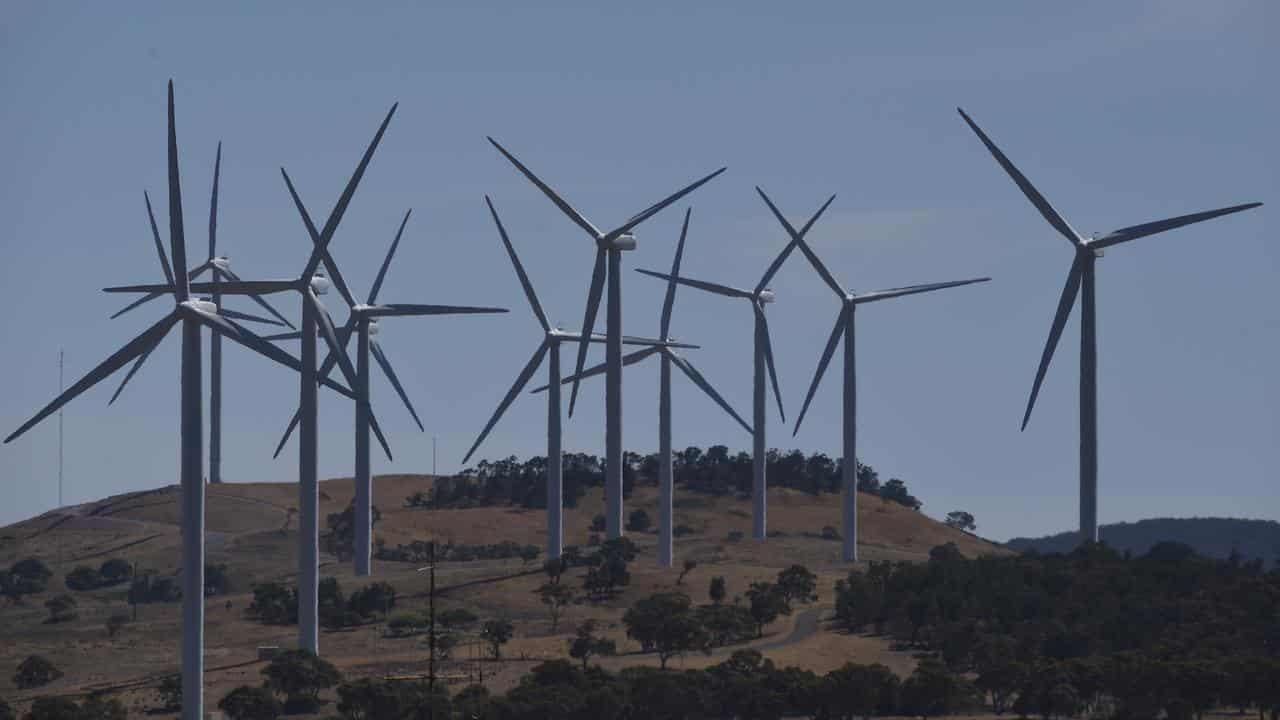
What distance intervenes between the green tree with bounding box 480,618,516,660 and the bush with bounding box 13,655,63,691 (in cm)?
2704

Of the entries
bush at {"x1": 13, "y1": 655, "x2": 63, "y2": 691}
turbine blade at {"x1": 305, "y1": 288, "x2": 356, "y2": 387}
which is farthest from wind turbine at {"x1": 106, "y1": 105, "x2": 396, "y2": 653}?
bush at {"x1": 13, "y1": 655, "x2": 63, "y2": 691}

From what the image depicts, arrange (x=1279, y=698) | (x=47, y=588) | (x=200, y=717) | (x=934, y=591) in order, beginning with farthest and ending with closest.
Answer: (x=47, y=588) → (x=934, y=591) → (x=1279, y=698) → (x=200, y=717)

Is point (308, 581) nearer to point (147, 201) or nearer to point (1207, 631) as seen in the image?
point (147, 201)

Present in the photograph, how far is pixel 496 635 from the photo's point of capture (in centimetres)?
13525

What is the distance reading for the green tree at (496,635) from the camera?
134500mm

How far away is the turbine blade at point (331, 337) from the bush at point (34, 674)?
27.1 meters

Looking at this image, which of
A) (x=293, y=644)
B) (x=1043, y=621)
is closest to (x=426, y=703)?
(x=293, y=644)

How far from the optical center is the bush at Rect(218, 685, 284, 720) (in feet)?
372

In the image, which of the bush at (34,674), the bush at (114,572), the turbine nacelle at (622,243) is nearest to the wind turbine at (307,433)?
the bush at (34,674)

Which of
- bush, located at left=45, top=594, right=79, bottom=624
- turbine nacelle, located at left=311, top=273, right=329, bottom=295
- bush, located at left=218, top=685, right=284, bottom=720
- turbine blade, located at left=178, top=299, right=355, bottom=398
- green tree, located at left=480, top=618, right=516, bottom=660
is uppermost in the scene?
turbine nacelle, located at left=311, top=273, right=329, bottom=295

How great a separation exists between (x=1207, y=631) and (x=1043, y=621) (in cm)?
1046

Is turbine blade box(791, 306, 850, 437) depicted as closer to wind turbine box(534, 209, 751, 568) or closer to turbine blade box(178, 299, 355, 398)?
wind turbine box(534, 209, 751, 568)

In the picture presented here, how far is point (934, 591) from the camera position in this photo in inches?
5782

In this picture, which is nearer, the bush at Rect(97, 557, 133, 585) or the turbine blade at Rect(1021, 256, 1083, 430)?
the turbine blade at Rect(1021, 256, 1083, 430)
